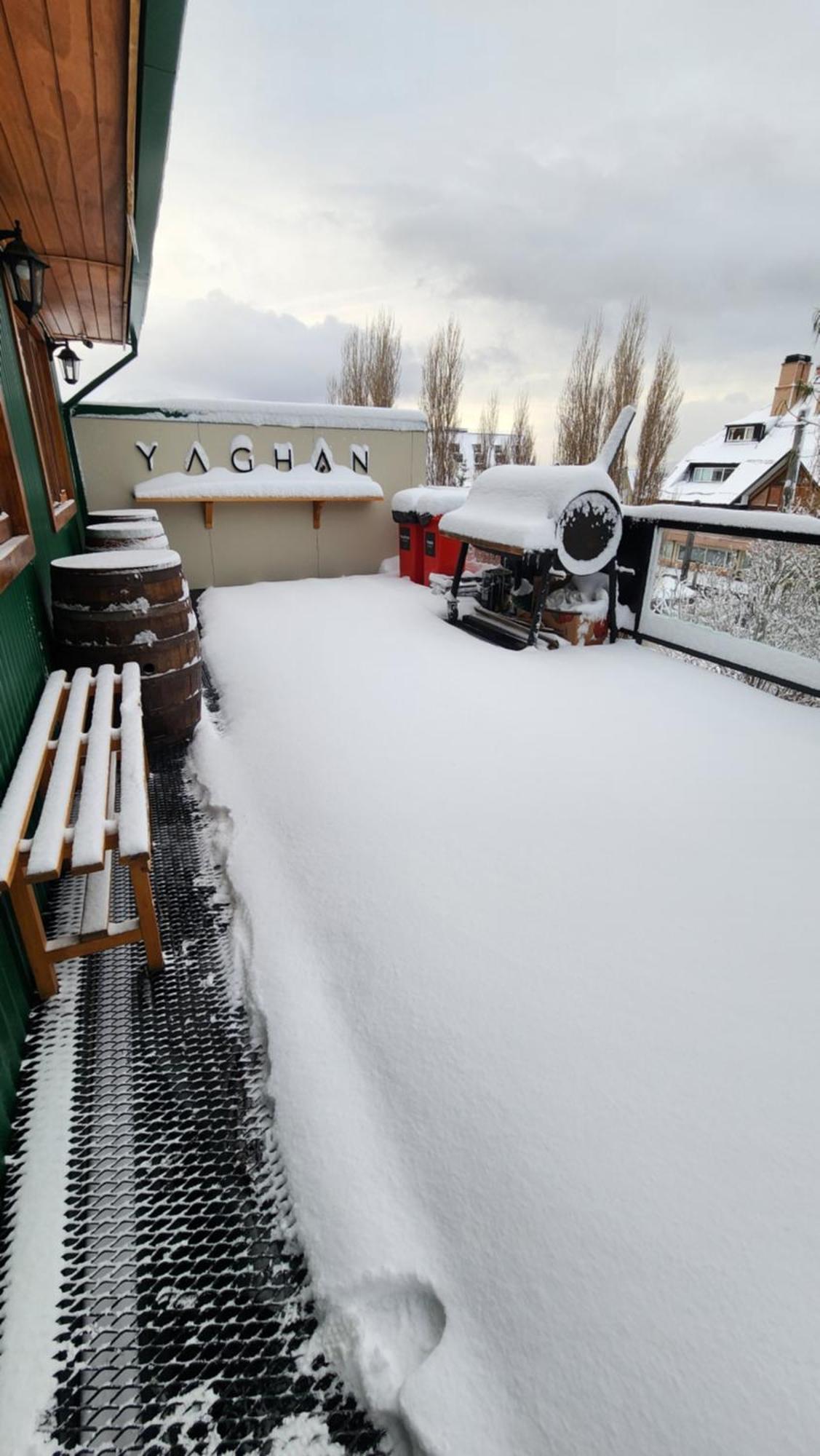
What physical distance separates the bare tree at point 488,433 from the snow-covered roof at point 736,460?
5962 mm

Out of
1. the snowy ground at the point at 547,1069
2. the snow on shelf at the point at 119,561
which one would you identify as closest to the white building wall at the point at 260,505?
the snow on shelf at the point at 119,561

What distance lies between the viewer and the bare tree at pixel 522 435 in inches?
818

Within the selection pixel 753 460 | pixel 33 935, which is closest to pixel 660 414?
pixel 753 460

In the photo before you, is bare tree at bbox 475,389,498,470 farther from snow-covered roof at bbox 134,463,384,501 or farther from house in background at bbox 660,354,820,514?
snow-covered roof at bbox 134,463,384,501

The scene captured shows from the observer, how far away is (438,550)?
7.04 metres

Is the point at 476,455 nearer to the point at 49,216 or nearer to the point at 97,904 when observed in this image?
the point at 49,216

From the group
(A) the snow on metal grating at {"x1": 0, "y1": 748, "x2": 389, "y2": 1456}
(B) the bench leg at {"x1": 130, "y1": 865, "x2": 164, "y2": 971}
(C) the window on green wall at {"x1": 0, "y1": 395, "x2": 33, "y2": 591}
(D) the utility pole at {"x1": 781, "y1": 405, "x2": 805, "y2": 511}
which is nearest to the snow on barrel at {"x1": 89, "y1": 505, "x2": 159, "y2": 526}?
(C) the window on green wall at {"x1": 0, "y1": 395, "x2": 33, "y2": 591}

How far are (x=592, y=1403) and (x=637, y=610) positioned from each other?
17.5 feet

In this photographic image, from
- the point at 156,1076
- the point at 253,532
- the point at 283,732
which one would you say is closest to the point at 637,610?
the point at 283,732

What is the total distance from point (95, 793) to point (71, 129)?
220cm

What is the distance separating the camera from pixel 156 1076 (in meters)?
1.59

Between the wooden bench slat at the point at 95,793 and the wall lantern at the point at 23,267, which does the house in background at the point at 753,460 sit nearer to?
the wall lantern at the point at 23,267

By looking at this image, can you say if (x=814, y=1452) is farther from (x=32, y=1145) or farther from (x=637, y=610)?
(x=637, y=610)

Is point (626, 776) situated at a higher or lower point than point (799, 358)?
lower
